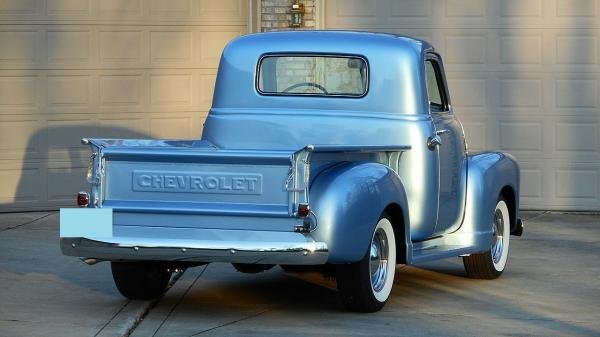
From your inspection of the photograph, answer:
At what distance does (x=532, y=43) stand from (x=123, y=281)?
7.48 m

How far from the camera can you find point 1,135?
14562 mm

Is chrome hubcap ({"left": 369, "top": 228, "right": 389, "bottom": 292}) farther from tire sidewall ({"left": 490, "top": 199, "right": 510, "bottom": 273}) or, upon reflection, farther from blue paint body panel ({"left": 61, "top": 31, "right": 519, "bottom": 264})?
tire sidewall ({"left": 490, "top": 199, "right": 510, "bottom": 273})

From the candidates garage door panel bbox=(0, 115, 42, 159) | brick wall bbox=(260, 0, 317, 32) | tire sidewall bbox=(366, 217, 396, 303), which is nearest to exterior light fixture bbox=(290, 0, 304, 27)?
brick wall bbox=(260, 0, 317, 32)

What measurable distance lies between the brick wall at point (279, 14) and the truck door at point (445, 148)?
17.1 feet

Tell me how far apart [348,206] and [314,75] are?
1.99 meters

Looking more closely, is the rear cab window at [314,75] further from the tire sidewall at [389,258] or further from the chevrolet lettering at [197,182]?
the chevrolet lettering at [197,182]

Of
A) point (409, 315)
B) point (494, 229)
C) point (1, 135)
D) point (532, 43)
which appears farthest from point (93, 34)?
point (409, 315)

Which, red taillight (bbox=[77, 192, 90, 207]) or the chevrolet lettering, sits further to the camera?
red taillight (bbox=[77, 192, 90, 207])

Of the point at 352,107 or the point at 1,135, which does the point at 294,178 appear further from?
the point at 1,135

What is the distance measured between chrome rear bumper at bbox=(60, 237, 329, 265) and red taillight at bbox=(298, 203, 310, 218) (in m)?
0.15

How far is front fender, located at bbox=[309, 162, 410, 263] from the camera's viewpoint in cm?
779

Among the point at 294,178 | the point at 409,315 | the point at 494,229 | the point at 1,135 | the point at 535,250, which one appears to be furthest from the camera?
the point at 1,135

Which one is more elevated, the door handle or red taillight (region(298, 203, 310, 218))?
the door handle

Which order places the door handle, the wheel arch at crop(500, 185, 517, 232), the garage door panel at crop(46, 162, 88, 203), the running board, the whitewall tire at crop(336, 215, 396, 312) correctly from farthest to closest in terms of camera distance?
1. the garage door panel at crop(46, 162, 88, 203)
2. the wheel arch at crop(500, 185, 517, 232)
3. the door handle
4. the running board
5. the whitewall tire at crop(336, 215, 396, 312)
